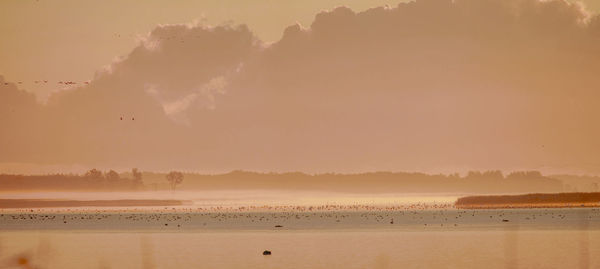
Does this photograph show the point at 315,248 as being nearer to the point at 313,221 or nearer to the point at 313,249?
the point at 313,249

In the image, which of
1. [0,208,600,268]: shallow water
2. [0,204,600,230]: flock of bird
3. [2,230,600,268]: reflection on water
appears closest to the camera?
[2,230,600,268]: reflection on water

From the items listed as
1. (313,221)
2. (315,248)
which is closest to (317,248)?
(315,248)

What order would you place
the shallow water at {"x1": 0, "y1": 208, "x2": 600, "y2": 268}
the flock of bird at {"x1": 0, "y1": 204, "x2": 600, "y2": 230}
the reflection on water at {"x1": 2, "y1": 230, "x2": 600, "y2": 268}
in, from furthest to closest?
the flock of bird at {"x1": 0, "y1": 204, "x2": 600, "y2": 230}
the shallow water at {"x1": 0, "y1": 208, "x2": 600, "y2": 268}
the reflection on water at {"x1": 2, "y1": 230, "x2": 600, "y2": 268}

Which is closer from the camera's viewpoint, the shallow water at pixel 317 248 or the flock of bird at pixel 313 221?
the shallow water at pixel 317 248

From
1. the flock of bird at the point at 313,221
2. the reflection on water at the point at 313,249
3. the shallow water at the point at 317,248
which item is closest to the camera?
the reflection on water at the point at 313,249

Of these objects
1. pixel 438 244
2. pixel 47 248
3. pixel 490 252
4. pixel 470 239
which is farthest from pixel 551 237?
pixel 47 248

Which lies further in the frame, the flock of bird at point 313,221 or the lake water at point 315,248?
the flock of bird at point 313,221

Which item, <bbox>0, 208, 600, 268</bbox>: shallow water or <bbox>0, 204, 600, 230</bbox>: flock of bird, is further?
<bbox>0, 204, 600, 230</bbox>: flock of bird

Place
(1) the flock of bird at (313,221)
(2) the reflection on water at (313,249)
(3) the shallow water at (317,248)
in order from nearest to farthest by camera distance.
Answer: (2) the reflection on water at (313,249), (3) the shallow water at (317,248), (1) the flock of bird at (313,221)

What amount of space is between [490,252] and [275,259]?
1186 centimetres

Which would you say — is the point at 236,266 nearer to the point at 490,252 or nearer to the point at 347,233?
the point at 490,252

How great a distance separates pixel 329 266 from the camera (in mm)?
47188

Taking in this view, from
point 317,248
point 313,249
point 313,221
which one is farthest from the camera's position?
point 313,221

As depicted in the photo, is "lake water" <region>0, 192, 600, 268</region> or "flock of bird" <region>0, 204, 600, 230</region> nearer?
"lake water" <region>0, 192, 600, 268</region>
